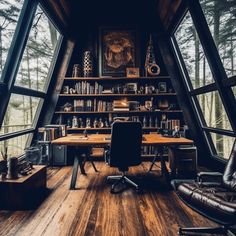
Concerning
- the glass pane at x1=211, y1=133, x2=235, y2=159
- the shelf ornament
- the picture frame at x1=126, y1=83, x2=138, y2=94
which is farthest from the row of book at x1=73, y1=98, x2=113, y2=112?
the glass pane at x1=211, y1=133, x2=235, y2=159

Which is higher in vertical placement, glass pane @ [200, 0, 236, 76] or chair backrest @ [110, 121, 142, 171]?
glass pane @ [200, 0, 236, 76]

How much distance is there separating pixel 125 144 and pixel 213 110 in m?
2.04

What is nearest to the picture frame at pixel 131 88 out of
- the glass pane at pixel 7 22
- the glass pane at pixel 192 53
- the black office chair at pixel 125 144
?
the glass pane at pixel 192 53

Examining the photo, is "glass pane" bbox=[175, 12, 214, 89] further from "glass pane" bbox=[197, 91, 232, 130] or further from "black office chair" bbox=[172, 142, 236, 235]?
"black office chair" bbox=[172, 142, 236, 235]

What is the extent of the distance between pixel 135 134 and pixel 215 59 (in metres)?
1.72

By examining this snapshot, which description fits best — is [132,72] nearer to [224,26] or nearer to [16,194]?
[224,26]

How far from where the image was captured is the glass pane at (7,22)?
2.89m

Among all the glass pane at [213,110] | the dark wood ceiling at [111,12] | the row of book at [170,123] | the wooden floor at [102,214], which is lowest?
the wooden floor at [102,214]

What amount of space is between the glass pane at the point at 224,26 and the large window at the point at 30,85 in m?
2.92

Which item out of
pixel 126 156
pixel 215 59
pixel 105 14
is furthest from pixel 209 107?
pixel 105 14

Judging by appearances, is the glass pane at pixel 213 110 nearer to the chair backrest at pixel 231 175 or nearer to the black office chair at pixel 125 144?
the chair backrest at pixel 231 175

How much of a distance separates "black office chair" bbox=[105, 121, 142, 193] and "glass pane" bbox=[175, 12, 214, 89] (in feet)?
6.02

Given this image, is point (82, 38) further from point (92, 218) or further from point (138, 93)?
point (92, 218)

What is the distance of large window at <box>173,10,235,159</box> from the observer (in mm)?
3596
